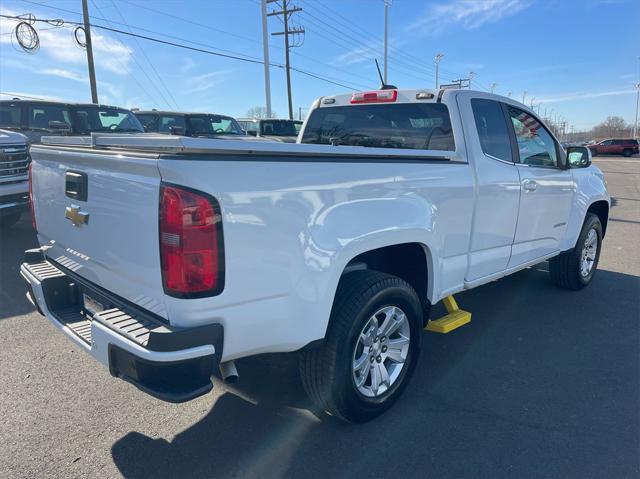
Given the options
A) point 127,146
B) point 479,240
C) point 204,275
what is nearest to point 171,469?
point 204,275

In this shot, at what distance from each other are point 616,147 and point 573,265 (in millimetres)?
44193

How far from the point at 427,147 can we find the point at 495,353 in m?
1.73

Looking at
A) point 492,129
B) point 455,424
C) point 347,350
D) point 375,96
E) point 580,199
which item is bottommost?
point 455,424

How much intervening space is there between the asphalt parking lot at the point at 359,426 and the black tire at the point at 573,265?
1119 millimetres

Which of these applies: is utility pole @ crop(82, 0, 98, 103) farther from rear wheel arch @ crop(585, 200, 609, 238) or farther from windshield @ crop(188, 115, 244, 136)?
rear wheel arch @ crop(585, 200, 609, 238)

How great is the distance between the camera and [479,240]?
3635 mm

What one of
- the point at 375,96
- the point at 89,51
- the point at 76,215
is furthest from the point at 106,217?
the point at 89,51

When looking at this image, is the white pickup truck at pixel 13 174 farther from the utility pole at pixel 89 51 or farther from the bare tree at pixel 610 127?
the bare tree at pixel 610 127

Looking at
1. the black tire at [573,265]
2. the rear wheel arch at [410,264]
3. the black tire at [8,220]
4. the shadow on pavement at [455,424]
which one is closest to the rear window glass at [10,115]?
the black tire at [8,220]

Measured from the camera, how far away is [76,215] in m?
2.61

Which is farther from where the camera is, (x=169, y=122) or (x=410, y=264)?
(x=169, y=122)

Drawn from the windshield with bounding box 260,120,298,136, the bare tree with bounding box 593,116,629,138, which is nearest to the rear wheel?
the windshield with bounding box 260,120,298,136

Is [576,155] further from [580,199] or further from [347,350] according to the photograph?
[347,350]

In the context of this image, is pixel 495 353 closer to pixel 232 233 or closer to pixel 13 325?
pixel 232 233
